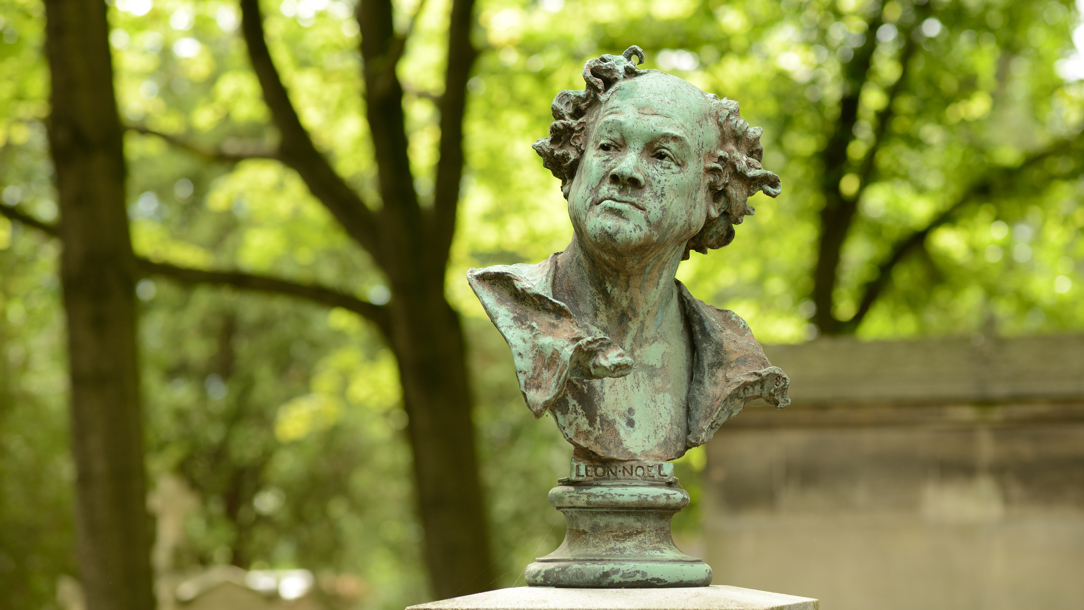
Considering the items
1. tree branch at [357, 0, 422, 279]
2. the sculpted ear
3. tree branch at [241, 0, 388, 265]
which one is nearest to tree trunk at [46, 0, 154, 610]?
tree branch at [241, 0, 388, 265]

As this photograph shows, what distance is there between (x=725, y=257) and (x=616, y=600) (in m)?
9.51

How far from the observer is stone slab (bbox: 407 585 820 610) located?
10.0 ft

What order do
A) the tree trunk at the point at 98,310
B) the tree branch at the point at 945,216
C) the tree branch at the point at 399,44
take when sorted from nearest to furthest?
the tree trunk at the point at 98,310 < the tree branch at the point at 399,44 < the tree branch at the point at 945,216

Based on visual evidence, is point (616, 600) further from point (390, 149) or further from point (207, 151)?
point (207, 151)

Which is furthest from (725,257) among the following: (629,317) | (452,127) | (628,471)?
(628,471)

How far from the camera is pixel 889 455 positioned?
264 inches

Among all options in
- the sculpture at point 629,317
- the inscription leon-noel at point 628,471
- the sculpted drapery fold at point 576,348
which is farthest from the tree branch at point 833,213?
the inscription leon-noel at point 628,471

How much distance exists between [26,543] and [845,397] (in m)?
10.8

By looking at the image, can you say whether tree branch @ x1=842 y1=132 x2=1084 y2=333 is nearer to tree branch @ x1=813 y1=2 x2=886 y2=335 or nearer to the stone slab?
tree branch @ x1=813 y1=2 x2=886 y2=335

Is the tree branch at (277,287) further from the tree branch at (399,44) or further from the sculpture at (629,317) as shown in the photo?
the sculpture at (629,317)

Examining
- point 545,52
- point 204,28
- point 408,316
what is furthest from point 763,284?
point 204,28

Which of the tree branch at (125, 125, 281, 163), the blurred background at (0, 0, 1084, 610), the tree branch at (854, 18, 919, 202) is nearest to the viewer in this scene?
the blurred background at (0, 0, 1084, 610)

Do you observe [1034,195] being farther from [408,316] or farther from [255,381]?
[255,381]

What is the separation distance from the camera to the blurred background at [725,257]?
662 cm
